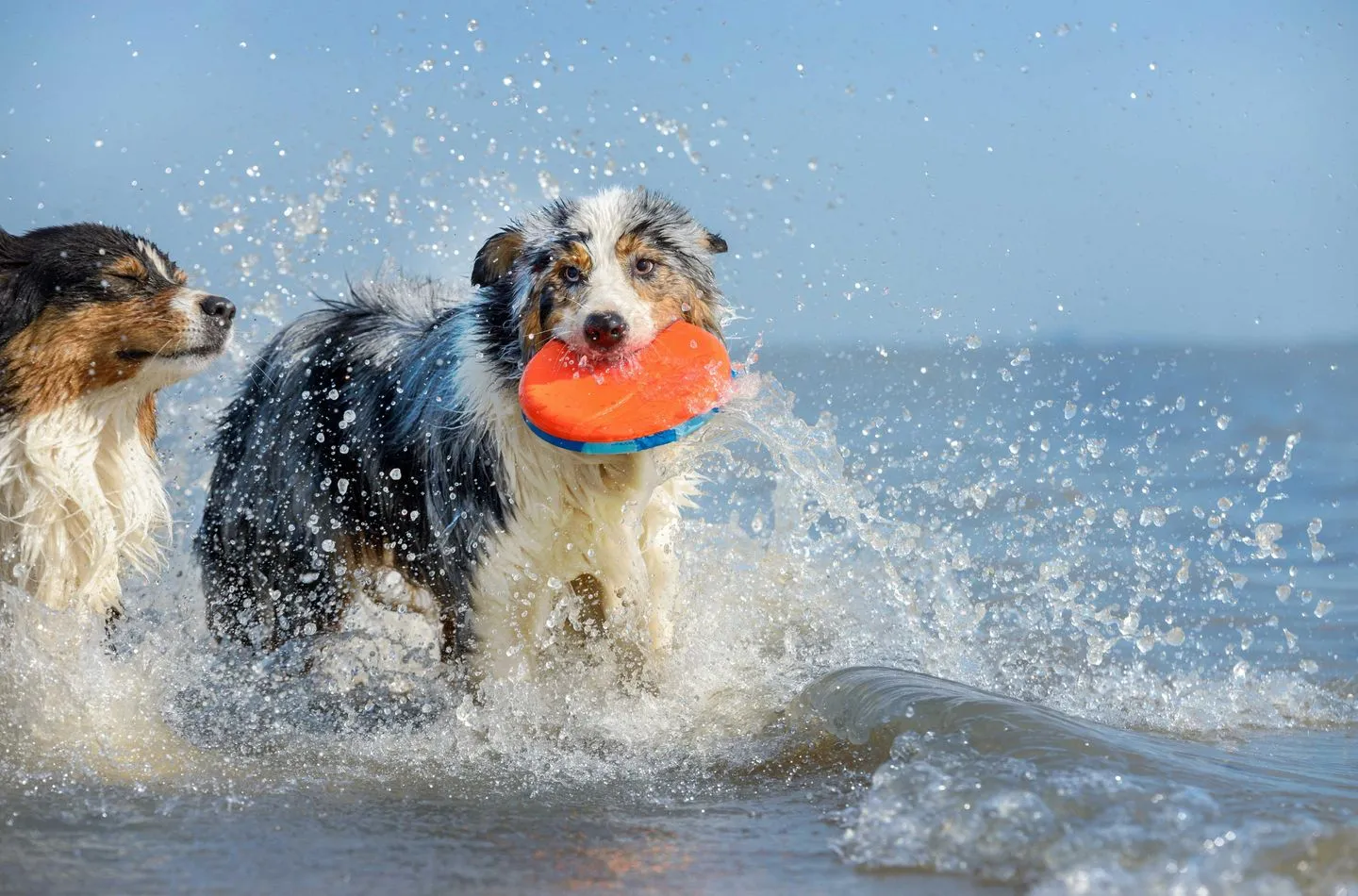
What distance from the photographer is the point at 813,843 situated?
3.29 m

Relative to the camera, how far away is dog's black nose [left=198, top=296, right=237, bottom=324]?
4.36 m

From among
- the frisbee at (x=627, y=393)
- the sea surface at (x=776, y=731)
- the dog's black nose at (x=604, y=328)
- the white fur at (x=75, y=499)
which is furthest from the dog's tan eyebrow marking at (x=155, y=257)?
the dog's black nose at (x=604, y=328)

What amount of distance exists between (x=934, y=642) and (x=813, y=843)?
2280mm

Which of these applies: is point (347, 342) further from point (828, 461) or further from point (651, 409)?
point (828, 461)

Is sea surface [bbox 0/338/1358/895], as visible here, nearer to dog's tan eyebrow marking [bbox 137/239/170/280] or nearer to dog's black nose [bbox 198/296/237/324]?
dog's tan eyebrow marking [bbox 137/239/170/280]

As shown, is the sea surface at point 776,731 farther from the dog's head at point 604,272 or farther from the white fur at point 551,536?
the dog's head at point 604,272

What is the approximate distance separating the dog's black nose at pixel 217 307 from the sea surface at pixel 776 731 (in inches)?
42.6

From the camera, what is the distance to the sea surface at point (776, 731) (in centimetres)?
307

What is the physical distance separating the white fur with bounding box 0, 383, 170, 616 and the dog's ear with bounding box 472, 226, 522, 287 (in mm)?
1231

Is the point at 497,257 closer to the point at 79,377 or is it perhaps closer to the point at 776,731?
the point at 79,377

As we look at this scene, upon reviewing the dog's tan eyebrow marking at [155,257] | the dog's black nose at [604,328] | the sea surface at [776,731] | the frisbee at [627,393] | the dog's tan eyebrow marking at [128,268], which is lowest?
the sea surface at [776,731]

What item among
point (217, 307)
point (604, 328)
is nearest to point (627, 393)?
point (604, 328)

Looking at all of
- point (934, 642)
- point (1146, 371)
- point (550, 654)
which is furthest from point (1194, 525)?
point (1146, 371)

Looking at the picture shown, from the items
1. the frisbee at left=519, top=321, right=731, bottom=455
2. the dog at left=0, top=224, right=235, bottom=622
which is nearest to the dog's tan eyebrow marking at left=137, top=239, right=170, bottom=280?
the dog at left=0, top=224, right=235, bottom=622
